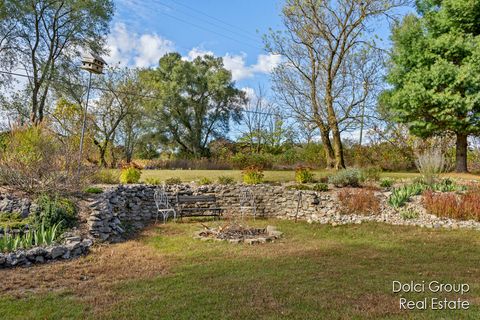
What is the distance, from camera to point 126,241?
6.41 m

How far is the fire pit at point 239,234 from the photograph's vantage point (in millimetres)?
6314

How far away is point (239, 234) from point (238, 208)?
118 inches

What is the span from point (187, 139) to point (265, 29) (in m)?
11.1

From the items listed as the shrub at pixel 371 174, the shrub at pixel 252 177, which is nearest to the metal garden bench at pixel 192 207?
the shrub at pixel 252 177

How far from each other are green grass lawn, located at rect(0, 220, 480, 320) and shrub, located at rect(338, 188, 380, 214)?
5.62ft

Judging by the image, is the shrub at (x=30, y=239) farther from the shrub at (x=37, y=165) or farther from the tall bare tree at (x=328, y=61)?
the tall bare tree at (x=328, y=61)

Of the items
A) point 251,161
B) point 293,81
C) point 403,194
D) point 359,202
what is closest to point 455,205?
point 403,194

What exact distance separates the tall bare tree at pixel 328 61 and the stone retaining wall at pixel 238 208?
5.82m

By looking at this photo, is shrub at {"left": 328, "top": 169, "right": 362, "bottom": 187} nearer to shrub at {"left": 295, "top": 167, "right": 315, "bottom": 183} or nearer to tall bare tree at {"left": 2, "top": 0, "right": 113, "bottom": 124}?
shrub at {"left": 295, "top": 167, "right": 315, "bottom": 183}

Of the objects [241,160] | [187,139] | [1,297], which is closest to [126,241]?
[1,297]

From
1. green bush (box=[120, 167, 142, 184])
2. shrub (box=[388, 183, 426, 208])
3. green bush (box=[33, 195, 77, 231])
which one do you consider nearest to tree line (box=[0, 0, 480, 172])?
green bush (box=[120, 167, 142, 184])

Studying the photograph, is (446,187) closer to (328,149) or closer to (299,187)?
(299,187)

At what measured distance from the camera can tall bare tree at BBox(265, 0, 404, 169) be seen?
14.5 metres

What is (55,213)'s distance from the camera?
6.21 meters
